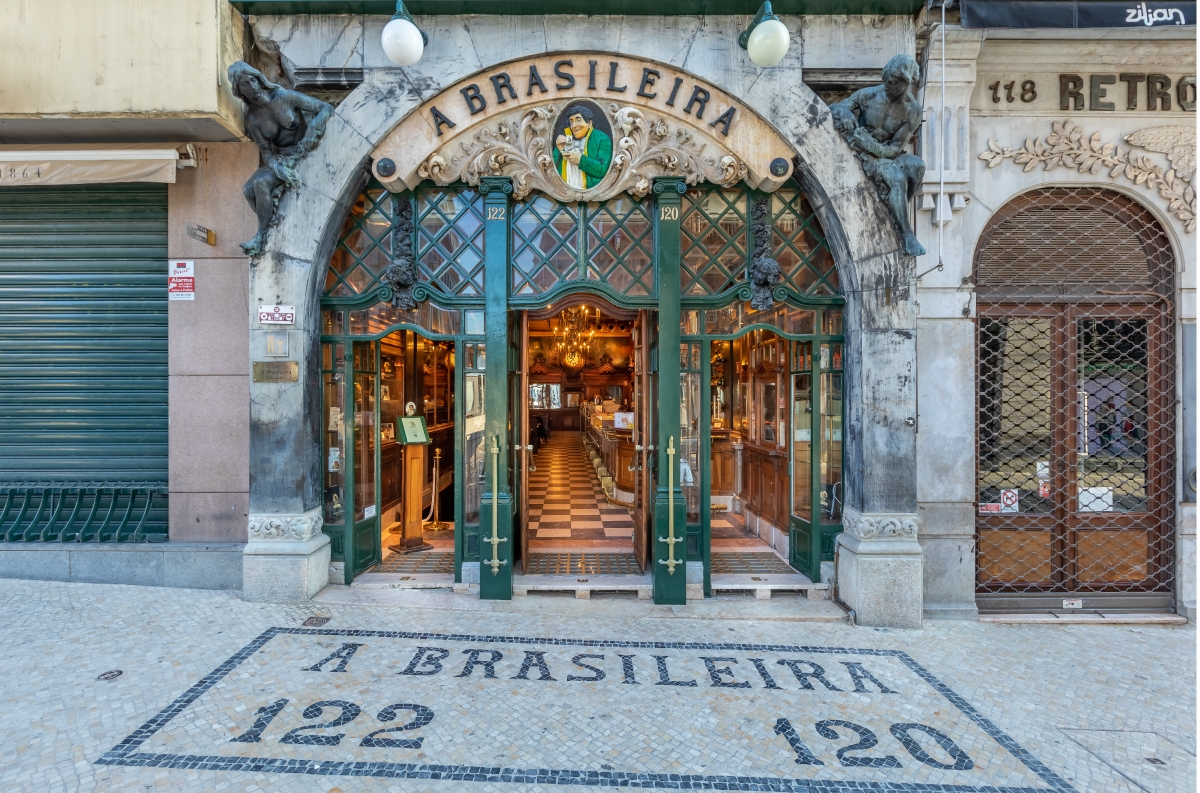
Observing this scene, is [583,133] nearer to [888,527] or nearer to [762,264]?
[762,264]

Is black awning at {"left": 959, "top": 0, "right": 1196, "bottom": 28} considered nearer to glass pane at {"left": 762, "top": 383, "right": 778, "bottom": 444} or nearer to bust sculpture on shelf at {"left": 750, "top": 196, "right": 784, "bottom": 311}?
bust sculpture on shelf at {"left": 750, "top": 196, "right": 784, "bottom": 311}

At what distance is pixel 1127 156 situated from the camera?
5.76 meters

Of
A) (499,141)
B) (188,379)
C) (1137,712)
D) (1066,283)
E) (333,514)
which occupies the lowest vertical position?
(1137,712)

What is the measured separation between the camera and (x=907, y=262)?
18.3ft

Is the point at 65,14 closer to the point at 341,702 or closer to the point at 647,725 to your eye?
the point at 341,702

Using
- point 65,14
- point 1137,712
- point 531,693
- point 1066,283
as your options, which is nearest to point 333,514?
point 531,693

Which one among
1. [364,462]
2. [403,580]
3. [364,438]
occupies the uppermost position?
[364,438]

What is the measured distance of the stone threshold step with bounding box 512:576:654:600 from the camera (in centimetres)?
592

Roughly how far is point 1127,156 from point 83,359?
38.4ft

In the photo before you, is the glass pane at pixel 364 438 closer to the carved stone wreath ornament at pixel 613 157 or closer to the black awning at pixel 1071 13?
the carved stone wreath ornament at pixel 613 157

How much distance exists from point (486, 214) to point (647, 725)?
500cm

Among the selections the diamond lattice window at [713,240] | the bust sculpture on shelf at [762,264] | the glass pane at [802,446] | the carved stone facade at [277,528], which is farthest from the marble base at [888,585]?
the carved stone facade at [277,528]

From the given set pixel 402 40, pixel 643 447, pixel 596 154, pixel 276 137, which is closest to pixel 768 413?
pixel 643 447

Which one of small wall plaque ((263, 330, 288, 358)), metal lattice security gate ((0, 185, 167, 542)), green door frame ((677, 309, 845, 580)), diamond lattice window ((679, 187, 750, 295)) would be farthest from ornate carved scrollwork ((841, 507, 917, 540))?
metal lattice security gate ((0, 185, 167, 542))
